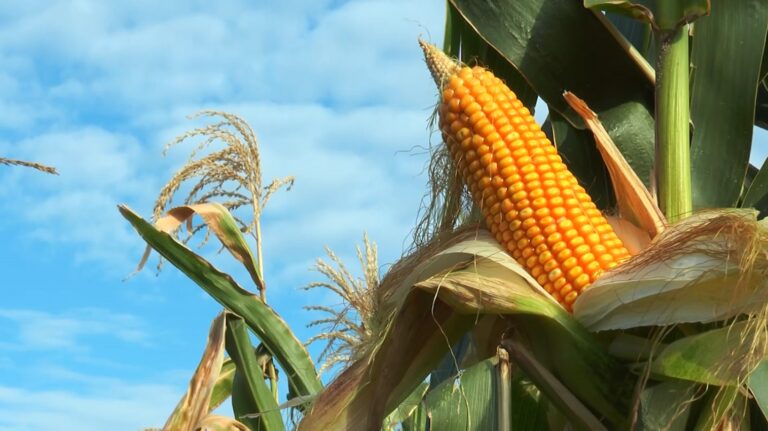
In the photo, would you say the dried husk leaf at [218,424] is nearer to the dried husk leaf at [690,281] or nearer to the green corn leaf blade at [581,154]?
the dried husk leaf at [690,281]

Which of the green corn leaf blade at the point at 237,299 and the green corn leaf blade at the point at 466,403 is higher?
the green corn leaf blade at the point at 237,299

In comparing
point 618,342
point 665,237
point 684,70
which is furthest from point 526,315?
point 684,70

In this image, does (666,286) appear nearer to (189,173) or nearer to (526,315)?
(526,315)

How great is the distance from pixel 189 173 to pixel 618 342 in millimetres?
2452

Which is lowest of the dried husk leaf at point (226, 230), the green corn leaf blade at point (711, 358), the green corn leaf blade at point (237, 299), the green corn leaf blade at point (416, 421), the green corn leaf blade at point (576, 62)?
the green corn leaf blade at point (416, 421)

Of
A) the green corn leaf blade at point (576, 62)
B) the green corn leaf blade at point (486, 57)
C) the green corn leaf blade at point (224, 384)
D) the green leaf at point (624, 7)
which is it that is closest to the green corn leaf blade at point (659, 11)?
the green leaf at point (624, 7)

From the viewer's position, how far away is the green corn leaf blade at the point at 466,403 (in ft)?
7.70

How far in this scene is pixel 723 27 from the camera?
279 cm

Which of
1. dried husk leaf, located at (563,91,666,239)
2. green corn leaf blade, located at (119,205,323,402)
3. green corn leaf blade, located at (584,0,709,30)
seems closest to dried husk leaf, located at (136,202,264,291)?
green corn leaf blade, located at (119,205,323,402)

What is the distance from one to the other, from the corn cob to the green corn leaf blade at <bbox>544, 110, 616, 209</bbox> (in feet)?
1.76

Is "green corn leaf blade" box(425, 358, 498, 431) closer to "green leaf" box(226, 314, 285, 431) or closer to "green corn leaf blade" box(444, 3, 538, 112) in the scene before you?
"green leaf" box(226, 314, 285, 431)

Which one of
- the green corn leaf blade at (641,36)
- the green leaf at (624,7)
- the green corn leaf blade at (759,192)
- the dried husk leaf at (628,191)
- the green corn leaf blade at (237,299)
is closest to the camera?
the dried husk leaf at (628,191)

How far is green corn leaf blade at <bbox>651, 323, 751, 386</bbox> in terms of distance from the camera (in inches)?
77.0

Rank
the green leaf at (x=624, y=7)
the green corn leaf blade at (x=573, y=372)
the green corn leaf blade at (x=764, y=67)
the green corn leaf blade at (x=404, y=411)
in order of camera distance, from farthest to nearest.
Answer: the green corn leaf blade at (x=404, y=411)
the green corn leaf blade at (x=764, y=67)
the green leaf at (x=624, y=7)
the green corn leaf blade at (x=573, y=372)
